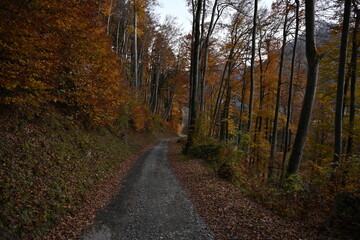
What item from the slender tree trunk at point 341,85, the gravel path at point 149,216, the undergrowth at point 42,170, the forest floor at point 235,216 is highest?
the slender tree trunk at point 341,85

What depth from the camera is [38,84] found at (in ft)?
17.0

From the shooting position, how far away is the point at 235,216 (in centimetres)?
488

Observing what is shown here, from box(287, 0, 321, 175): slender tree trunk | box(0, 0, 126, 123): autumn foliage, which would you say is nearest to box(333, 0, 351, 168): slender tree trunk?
box(287, 0, 321, 175): slender tree trunk

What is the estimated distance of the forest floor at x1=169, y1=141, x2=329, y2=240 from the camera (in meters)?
4.02

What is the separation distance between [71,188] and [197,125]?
8591 mm

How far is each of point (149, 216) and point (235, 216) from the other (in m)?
2.35

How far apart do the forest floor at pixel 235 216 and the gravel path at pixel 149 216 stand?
37 cm

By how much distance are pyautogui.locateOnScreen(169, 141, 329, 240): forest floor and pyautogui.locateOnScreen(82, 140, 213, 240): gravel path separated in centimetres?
Result: 37

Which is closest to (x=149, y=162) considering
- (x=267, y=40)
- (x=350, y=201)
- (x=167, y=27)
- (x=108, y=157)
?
(x=108, y=157)

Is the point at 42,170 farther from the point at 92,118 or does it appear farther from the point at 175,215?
the point at 92,118

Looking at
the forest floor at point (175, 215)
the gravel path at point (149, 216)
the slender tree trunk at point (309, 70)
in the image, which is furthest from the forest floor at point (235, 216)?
the slender tree trunk at point (309, 70)

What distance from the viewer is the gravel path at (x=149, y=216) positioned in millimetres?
4215

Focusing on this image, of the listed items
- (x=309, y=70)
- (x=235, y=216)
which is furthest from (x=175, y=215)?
(x=309, y=70)

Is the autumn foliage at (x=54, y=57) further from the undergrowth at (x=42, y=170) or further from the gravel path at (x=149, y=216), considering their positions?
the gravel path at (x=149, y=216)
